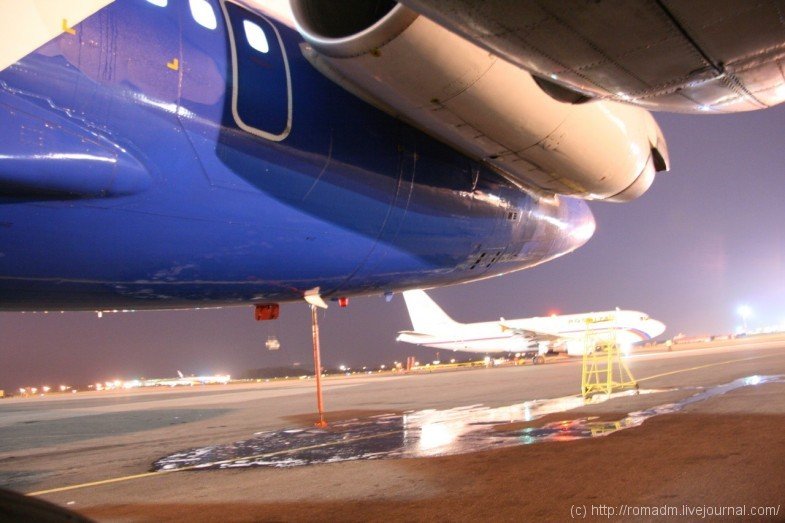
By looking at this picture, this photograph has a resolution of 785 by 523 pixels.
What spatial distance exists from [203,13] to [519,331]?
43.2 meters

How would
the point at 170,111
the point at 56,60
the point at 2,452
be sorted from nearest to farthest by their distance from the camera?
1. the point at 56,60
2. the point at 170,111
3. the point at 2,452

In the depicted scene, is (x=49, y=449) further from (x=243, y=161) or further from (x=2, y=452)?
(x=243, y=161)

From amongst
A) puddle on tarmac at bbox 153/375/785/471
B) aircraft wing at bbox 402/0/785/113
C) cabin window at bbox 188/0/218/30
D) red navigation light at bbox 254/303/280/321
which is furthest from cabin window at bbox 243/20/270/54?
puddle on tarmac at bbox 153/375/785/471

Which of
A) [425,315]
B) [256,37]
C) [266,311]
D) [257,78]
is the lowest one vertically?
[266,311]

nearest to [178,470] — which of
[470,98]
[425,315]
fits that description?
[470,98]

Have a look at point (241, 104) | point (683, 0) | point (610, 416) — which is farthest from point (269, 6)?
point (610, 416)

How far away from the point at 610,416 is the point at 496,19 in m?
8.05

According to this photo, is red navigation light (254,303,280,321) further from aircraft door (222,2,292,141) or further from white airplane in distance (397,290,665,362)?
white airplane in distance (397,290,665,362)

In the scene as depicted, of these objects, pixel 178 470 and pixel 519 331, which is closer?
pixel 178 470

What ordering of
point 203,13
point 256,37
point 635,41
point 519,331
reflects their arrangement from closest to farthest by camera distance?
point 635,41 < point 203,13 < point 256,37 < point 519,331

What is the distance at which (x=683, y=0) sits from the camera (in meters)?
2.55

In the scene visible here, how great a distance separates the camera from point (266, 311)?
21.8 ft

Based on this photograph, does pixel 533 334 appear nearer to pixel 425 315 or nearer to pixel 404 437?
pixel 425 315

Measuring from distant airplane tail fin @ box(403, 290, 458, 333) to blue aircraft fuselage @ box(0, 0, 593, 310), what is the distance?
1868 inches
